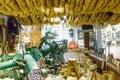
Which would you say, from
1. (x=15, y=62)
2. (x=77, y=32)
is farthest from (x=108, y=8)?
(x=77, y=32)

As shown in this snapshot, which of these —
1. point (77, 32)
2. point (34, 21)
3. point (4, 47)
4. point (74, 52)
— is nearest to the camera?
point (34, 21)

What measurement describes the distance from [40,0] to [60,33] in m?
A: 13.2

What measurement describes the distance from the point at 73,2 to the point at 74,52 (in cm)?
571

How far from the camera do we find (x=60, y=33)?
15852mm

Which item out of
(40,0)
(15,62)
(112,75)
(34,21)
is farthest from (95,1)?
(34,21)

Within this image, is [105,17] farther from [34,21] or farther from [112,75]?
[112,75]

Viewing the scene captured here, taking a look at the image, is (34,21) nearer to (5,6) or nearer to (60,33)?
(5,6)

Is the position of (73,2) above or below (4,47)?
above

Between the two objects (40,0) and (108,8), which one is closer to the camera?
(40,0)

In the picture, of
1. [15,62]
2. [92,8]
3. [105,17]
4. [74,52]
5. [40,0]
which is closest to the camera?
[15,62]

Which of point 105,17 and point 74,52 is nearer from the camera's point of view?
point 105,17

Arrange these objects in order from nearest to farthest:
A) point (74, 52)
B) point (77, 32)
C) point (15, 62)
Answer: point (15, 62)
point (74, 52)
point (77, 32)

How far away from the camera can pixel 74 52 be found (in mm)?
8438

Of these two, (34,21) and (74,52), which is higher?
(34,21)
